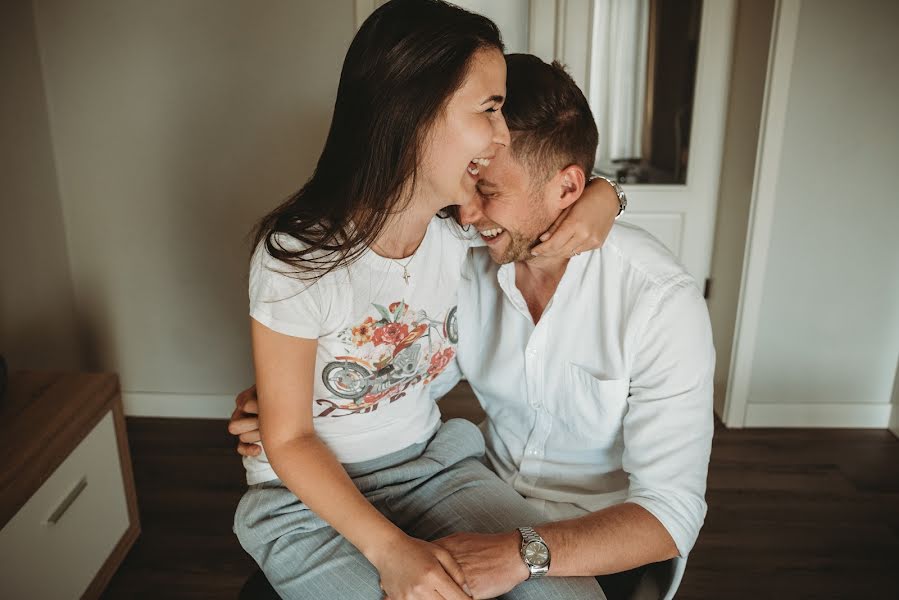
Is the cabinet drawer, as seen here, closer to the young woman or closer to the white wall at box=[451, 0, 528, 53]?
the young woman

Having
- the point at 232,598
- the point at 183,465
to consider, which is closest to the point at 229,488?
the point at 183,465

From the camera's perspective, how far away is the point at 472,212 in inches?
49.2

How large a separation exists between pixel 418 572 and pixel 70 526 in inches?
45.1

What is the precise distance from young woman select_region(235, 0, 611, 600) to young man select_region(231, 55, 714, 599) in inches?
2.8

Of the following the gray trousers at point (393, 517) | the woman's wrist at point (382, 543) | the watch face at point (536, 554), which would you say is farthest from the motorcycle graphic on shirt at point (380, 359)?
the watch face at point (536, 554)

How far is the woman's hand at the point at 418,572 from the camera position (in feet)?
3.07

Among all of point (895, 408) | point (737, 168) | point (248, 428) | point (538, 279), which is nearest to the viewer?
point (248, 428)

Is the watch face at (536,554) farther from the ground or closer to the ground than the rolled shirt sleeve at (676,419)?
closer to the ground

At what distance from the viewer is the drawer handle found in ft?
5.29

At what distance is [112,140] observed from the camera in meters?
2.47

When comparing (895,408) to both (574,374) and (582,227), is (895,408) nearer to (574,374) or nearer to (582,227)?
(574,374)

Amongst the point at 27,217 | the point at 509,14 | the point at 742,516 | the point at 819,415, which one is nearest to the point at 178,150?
the point at 27,217

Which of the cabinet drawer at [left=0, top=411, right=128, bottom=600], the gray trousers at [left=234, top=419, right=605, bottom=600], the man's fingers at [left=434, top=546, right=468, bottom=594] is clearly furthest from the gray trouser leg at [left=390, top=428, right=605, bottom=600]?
the cabinet drawer at [left=0, top=411, right=128, bottom=600]

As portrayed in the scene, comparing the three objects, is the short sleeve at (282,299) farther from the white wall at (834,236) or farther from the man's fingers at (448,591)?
the white wall at (834,236)
